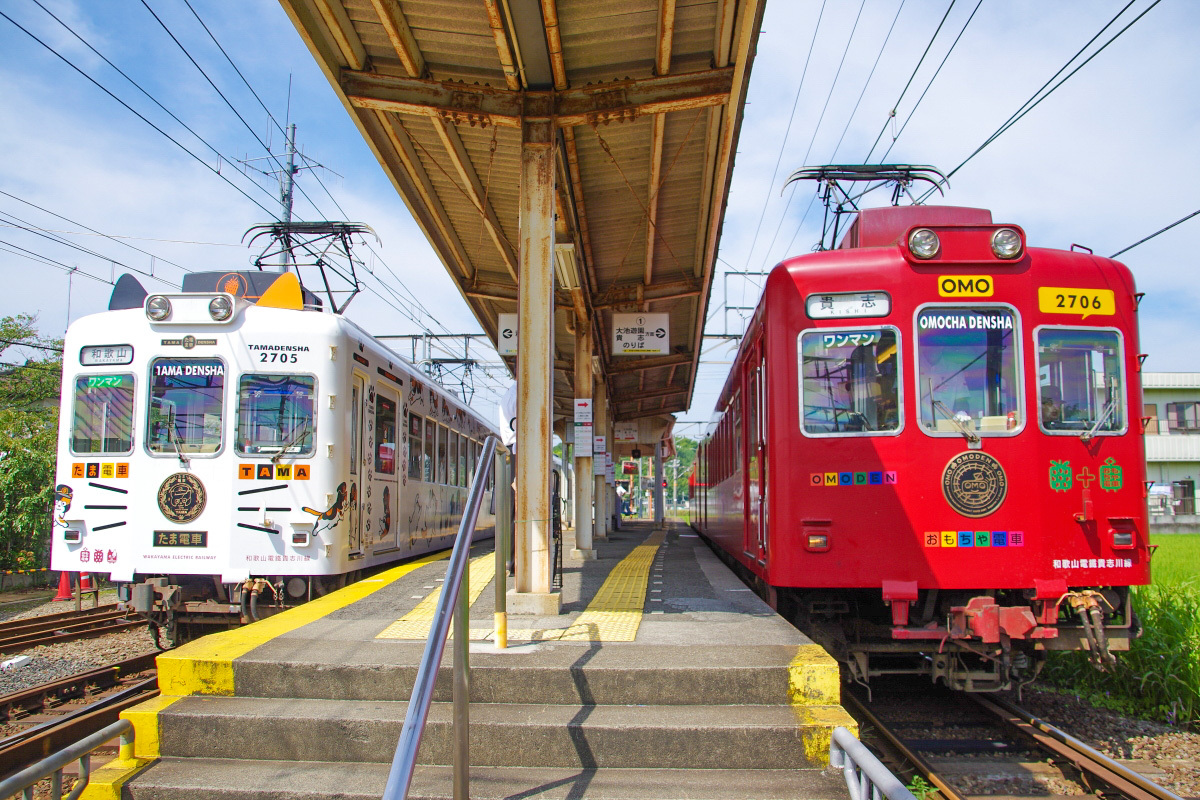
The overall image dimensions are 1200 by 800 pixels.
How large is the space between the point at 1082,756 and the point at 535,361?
14.5 ft

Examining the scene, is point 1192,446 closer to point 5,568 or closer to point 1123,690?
point 1123,690

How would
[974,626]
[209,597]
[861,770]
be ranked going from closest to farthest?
[861,770] → [974,626] → [209,597]

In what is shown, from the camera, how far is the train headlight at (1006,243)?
559 centimetres

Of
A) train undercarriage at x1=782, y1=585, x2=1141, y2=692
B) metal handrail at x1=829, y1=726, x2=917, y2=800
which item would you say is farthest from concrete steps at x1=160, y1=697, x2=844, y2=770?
train undercarriage at x1=782, y1=585, x2=1141, y2=692

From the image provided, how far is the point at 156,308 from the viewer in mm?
7316

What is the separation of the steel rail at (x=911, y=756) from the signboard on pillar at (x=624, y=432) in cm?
1908

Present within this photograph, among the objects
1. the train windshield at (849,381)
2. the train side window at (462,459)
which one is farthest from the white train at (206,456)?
the train side window at (462,459)

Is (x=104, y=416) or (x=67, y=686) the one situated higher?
(x=104, y=416)

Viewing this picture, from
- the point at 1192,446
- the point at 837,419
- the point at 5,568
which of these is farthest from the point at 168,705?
the point at 1192,446

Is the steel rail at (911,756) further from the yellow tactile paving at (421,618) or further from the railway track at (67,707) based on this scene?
the railway track at (67,707)

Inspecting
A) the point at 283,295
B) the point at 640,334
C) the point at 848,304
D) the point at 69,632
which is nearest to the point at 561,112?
the point at 848,304

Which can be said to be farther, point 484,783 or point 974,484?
point 974,484

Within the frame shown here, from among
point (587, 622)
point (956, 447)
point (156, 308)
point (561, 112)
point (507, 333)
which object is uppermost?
point (561, 112)

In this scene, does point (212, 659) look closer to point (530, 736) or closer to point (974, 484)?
point (530, 736)
